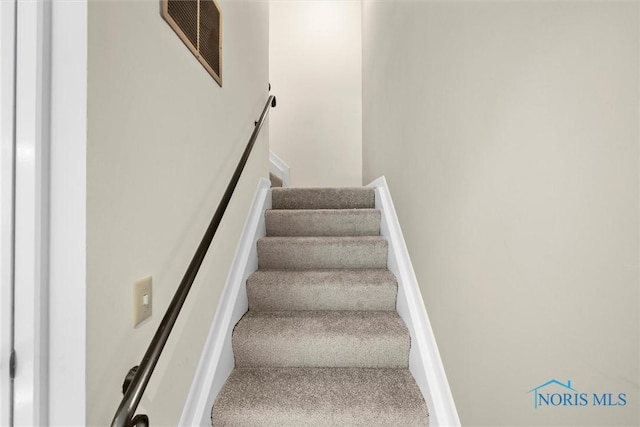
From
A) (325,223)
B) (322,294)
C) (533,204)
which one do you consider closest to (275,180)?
(325,223)

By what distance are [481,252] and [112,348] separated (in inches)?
38.8

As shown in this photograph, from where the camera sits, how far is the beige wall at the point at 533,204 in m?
0.47

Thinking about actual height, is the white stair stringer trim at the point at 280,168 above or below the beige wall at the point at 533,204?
above

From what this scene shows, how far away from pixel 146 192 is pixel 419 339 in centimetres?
115

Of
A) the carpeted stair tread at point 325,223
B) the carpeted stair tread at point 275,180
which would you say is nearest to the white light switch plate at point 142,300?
the carpeted stair tread at point 325,223

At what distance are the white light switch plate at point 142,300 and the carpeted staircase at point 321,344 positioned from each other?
0.57 meters

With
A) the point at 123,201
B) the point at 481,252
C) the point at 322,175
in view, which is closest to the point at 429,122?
the point at 481,252

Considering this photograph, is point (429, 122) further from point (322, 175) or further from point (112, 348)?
point (322, 175)

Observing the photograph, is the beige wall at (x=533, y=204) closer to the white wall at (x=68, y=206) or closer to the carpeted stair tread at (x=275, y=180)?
the white wall at (x=68, y=206)

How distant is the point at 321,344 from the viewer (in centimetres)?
131

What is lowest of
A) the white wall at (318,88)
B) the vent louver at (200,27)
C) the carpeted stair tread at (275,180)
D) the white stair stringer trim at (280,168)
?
the carpeted stair tread at (275,180)

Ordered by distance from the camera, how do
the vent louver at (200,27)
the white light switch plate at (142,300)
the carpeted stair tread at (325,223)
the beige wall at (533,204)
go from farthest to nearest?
the carpeted stair tread at (325,223) < the vent louver at (200,27) < the white light switch plate at (142,300) < the beige wall at (533,204)

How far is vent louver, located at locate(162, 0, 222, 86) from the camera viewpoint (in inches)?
37.9

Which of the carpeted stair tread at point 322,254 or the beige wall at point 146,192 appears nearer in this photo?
the beige wall at point 146,192
